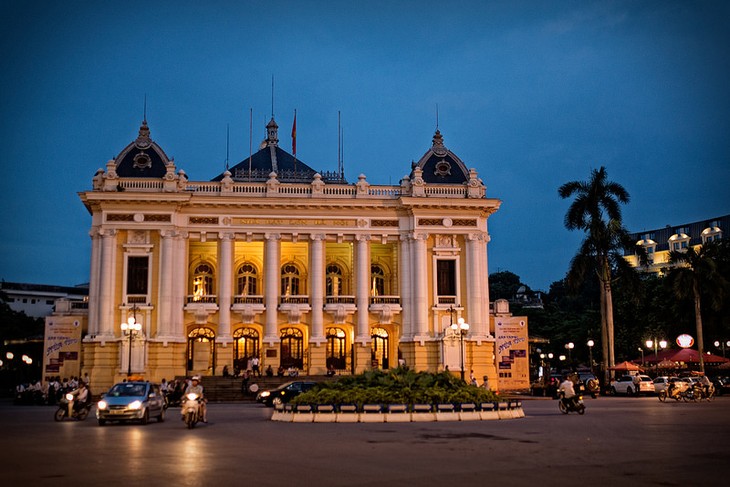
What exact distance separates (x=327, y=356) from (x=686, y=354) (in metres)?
23.6

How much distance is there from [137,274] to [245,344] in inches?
347

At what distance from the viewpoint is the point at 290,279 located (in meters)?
60.2

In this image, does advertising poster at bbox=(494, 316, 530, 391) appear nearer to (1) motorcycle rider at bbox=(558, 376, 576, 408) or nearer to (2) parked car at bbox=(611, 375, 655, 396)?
(2) parked car at bbox=(611, 375, 655, 396)

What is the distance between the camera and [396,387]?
28391 mm

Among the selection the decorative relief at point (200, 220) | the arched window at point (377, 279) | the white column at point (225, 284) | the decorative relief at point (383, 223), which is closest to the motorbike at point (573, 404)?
the decorative relief at point (383, 223)

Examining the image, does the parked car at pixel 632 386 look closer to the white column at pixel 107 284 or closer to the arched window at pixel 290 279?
the arched window at pixel 290 279

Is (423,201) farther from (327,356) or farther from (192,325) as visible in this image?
(192,325)

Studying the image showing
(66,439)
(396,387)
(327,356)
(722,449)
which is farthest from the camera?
(327,356)

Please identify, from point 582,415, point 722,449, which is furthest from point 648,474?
point 582,415

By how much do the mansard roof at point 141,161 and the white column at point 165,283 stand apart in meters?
4.80

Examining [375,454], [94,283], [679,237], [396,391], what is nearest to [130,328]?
[94,283]

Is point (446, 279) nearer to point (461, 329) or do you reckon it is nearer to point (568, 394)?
point (461, 329)

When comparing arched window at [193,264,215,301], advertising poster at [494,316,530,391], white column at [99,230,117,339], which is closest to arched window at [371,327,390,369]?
advertising poster at [494,316,530,391]

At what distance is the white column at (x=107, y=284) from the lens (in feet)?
172
